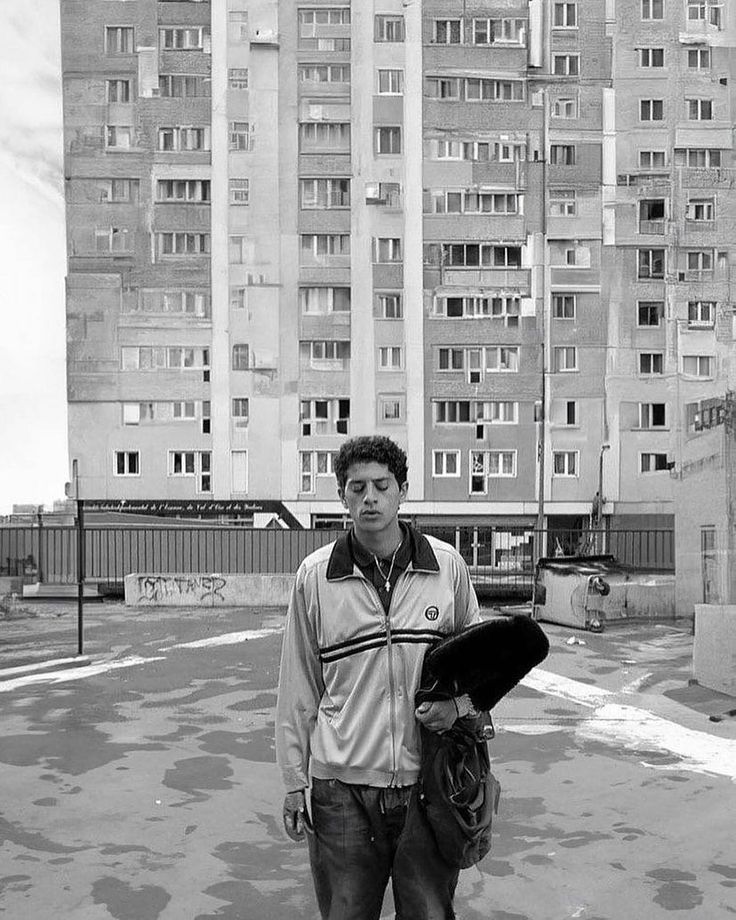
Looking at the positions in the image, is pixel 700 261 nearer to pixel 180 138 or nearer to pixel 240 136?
pixel 240 136

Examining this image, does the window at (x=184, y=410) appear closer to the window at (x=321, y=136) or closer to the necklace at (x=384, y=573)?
the window at (x=321, y=136)

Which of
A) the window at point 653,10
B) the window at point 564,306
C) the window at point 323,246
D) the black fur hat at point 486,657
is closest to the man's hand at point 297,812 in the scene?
the black fur hat at point 486,657

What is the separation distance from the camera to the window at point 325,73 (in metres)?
45.2

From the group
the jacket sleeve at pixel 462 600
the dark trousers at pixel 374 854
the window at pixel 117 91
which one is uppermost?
the window at pixel 117 91

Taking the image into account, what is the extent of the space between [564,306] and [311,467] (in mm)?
14451

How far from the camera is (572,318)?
1772 inches

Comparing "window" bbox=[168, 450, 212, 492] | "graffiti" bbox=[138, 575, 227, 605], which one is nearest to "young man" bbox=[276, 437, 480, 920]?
"graffiti" bbox=[138, 575, 227, 605]

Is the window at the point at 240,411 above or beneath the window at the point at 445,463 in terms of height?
above

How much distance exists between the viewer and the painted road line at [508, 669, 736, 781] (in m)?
6.47

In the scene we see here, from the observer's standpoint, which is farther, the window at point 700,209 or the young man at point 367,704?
the window at point 700,209

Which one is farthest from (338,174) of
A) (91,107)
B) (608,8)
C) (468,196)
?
(608,8)

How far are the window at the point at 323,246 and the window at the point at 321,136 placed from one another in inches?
164

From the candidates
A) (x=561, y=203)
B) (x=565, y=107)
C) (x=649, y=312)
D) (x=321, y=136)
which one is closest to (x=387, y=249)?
(x=321, y=136)

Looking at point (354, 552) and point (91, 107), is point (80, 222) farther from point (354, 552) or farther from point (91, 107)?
point (354, 552)
